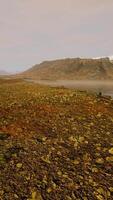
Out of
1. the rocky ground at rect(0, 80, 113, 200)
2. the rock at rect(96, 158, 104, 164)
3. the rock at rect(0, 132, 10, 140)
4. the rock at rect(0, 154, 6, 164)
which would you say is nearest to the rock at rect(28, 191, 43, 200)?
the rocky ground at rect(0, 80, 113, 200)

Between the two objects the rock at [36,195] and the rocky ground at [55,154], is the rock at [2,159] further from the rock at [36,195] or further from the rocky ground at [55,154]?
the rock at [36,195]

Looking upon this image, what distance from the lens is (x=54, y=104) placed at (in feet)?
60.1

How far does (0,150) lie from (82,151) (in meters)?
3.22

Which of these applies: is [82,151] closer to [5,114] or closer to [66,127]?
[66,127]

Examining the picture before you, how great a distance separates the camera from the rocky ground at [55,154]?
28.6 ft

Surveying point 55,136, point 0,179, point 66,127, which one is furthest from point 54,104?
point 0,179

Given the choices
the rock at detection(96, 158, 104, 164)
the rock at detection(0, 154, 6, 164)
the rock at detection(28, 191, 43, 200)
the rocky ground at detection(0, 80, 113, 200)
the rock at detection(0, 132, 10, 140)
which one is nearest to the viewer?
the rock at detection(28, 191, 43, 200)

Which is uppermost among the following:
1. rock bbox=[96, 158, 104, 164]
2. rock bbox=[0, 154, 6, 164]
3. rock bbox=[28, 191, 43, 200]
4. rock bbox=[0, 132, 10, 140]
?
rock bbox=[0, 132, 10, 140]

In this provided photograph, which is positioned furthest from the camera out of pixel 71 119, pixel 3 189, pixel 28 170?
pixel 71 119

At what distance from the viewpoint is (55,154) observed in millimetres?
10758

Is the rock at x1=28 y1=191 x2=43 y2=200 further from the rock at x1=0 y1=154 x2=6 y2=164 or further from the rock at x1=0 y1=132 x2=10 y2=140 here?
the rock at x1=0 y1=132 x2=10 y2=140

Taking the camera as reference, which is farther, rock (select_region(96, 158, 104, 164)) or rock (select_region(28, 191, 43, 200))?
rock (select_region(96, 158, 104, 164))

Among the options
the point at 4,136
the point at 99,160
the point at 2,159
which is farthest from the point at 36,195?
the point at 4,136

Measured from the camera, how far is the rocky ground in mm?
8719
